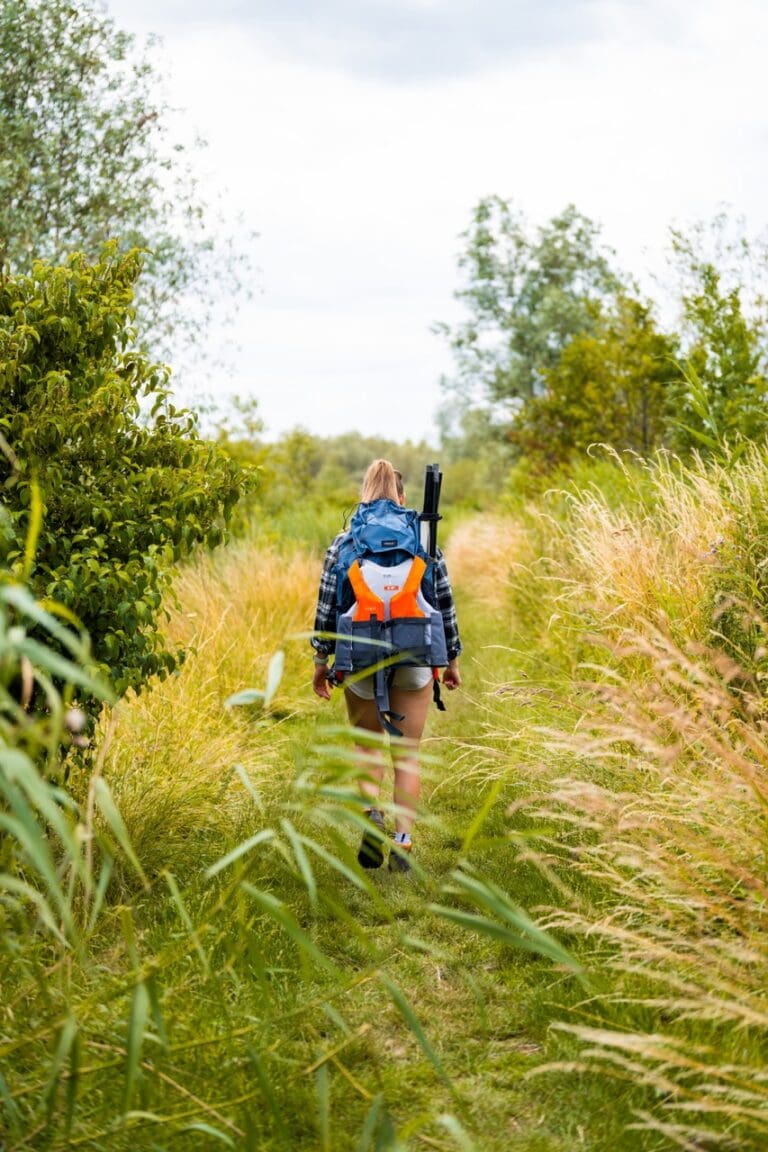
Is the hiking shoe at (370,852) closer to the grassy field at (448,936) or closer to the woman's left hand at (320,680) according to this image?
the grassy field at (448,936)

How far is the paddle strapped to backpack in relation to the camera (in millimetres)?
4562

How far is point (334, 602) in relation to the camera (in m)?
4.95

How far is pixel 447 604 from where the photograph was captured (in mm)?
5055

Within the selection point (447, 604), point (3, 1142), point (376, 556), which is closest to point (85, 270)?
point (376, 556)

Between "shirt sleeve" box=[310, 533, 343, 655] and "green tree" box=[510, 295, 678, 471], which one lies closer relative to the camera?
"shirt sleeve" box=[310, 533, 343, 655]

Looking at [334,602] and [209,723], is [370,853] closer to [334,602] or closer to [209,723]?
[334,602]

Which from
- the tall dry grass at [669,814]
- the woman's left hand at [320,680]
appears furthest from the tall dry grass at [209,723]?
the tall dry grass at [669,814]

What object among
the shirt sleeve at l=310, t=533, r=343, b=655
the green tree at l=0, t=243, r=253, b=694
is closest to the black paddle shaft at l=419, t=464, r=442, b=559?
the shirt sleeve at l=310, t=533, r=343, b=655

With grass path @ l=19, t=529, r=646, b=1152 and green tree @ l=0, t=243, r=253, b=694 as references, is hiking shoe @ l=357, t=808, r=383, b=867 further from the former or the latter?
green tree @ l=0, t=243, r=253, b=694

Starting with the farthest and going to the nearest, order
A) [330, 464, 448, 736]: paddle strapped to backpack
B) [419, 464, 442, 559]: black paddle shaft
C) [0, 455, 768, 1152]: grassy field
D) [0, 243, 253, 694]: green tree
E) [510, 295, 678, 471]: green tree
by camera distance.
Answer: [510, 295, 678, 471]: green tree
[419, 464, 442, 559]: black paddle shaft
[330, 464, 448, 736]: paddle strapped to backpack
[0, 243, 253, 694]: green tree
[0, 455, 768, 1152]: grassy field

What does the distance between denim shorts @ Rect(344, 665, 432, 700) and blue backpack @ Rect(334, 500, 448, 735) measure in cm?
5

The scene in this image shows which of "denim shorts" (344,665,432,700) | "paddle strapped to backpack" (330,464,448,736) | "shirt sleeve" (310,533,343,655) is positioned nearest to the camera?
"paddle strapped to backpack" (330,464,448,736)

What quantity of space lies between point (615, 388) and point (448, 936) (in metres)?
11.2

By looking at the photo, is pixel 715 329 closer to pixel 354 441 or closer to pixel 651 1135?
pixel 651 1135
